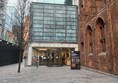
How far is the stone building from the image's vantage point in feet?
49.5

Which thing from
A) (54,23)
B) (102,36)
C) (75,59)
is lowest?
(75,59)

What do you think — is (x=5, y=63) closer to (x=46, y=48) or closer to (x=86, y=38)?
(x=46, y=48)

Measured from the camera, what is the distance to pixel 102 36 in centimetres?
1914

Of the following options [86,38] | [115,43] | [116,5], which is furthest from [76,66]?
[116,5]

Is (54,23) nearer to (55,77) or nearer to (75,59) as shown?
(75,59)

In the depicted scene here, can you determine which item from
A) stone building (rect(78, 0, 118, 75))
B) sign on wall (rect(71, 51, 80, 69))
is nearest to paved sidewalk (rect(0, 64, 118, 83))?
stone building (rect(78, 0, 118, 75))

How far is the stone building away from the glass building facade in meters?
8.25

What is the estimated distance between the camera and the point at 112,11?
15445 millimetres

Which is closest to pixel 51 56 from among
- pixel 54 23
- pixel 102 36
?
pixel 54 23

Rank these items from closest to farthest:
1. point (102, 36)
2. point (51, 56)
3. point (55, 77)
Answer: point (55, 77), point (102, 36), point (51, 56)

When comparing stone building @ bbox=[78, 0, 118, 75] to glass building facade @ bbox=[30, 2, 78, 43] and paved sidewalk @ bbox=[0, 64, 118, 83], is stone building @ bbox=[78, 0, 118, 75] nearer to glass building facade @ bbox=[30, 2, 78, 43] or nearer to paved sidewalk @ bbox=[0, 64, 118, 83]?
paved sidewalk @ bbox=[0, 64, 118, 83]

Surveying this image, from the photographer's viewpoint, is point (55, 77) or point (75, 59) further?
point (75, 59)

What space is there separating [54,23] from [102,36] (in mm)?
17484

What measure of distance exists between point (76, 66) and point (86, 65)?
1.69 metres
